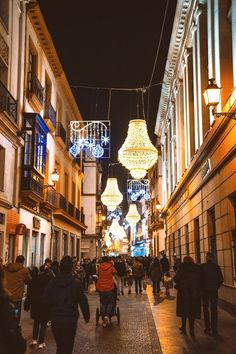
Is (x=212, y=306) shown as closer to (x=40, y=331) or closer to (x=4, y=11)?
(x=40, y=331)

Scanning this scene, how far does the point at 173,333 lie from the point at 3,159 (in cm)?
957

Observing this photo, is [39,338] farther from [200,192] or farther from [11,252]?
[200,192]

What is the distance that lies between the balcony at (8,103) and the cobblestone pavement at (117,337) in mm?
7375

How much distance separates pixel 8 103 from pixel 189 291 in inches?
431

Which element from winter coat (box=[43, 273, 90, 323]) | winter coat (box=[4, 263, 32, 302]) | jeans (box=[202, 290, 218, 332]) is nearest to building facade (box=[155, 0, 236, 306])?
jeans (box=[202, 290, 218, 332])

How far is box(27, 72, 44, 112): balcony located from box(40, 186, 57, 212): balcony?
162 inches

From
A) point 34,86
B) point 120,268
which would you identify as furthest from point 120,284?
point 34,86

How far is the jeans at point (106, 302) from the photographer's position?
12586mm

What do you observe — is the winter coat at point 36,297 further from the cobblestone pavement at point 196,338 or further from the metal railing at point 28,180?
the metal railing at point 28,180

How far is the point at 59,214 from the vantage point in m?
28.3

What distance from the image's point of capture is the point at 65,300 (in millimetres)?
6500

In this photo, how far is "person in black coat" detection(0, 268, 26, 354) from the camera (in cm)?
384

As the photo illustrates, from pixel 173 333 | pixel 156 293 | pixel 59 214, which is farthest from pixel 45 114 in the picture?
pixel 173 333

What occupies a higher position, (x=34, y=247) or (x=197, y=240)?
(x=197, y=240)
